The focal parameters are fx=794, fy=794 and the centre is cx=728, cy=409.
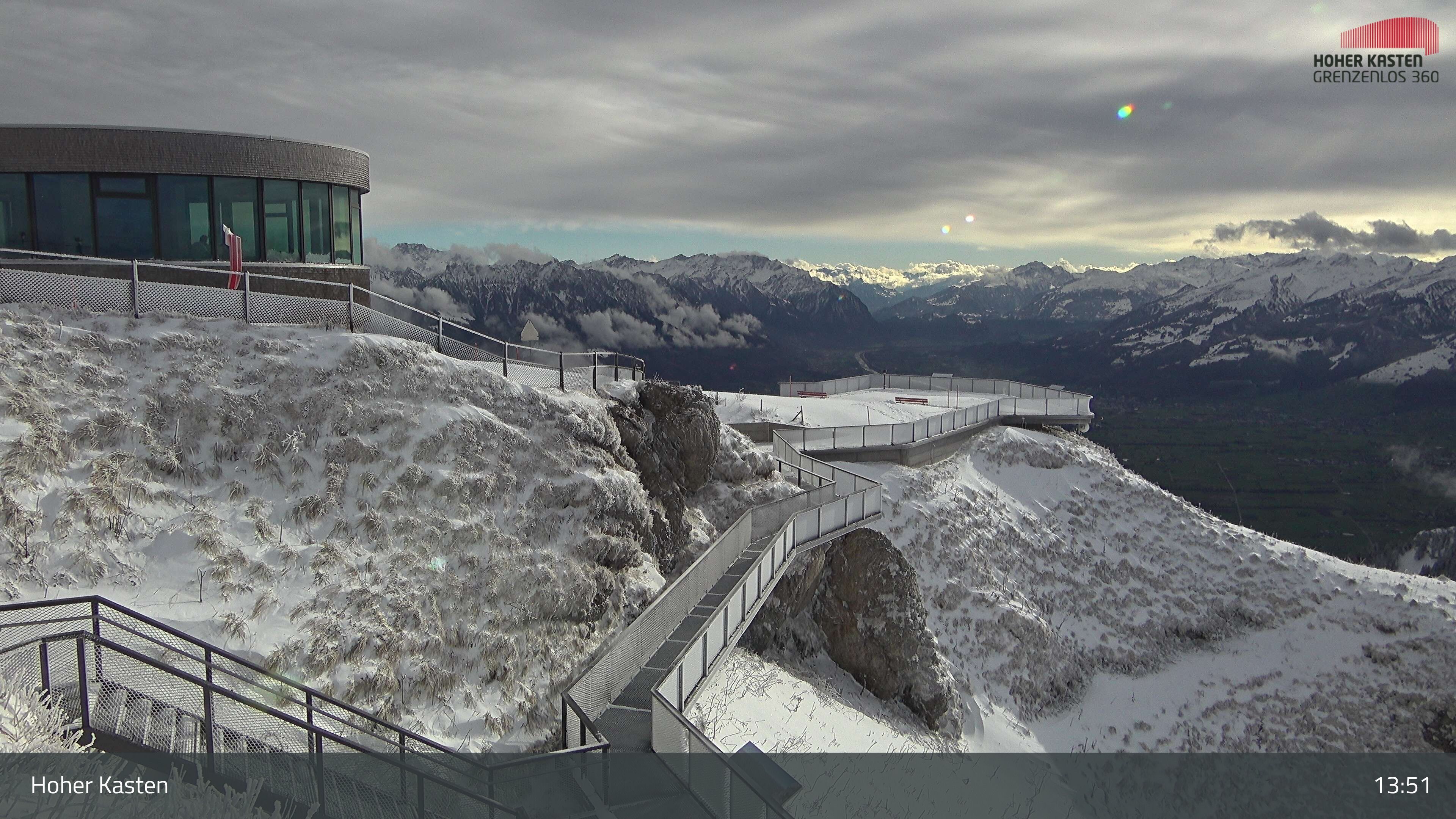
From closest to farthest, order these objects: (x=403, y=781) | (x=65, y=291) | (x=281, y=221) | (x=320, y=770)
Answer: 1. (x=320, y=770)
2. (x=403, y=781)
3. (x=65, y=291)
4. (x=281, y=221)

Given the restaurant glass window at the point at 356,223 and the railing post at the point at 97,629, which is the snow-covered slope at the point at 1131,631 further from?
the restaurant glass window at the point at 356,223

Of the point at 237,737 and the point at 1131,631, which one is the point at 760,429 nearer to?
the point at 1131,631

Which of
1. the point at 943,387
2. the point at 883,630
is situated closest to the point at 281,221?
the point at 883,630

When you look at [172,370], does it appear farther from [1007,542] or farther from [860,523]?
[1007,542]

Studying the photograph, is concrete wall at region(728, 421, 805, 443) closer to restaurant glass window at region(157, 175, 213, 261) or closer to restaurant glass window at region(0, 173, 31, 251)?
restaurant glass window at region(157, 175, 213, 261)

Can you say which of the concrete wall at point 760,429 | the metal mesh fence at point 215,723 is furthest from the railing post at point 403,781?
the concrete wall at point 760,429

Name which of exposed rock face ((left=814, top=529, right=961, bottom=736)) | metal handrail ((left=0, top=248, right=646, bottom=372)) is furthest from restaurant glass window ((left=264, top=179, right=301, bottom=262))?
exposed rock face ((left=814, top=529, right=961, bottom=736))

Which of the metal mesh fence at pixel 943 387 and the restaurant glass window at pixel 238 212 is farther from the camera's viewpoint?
the metal mesh fence at pixel 943 387

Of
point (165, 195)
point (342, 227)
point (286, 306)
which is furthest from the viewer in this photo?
point (342, 227)
